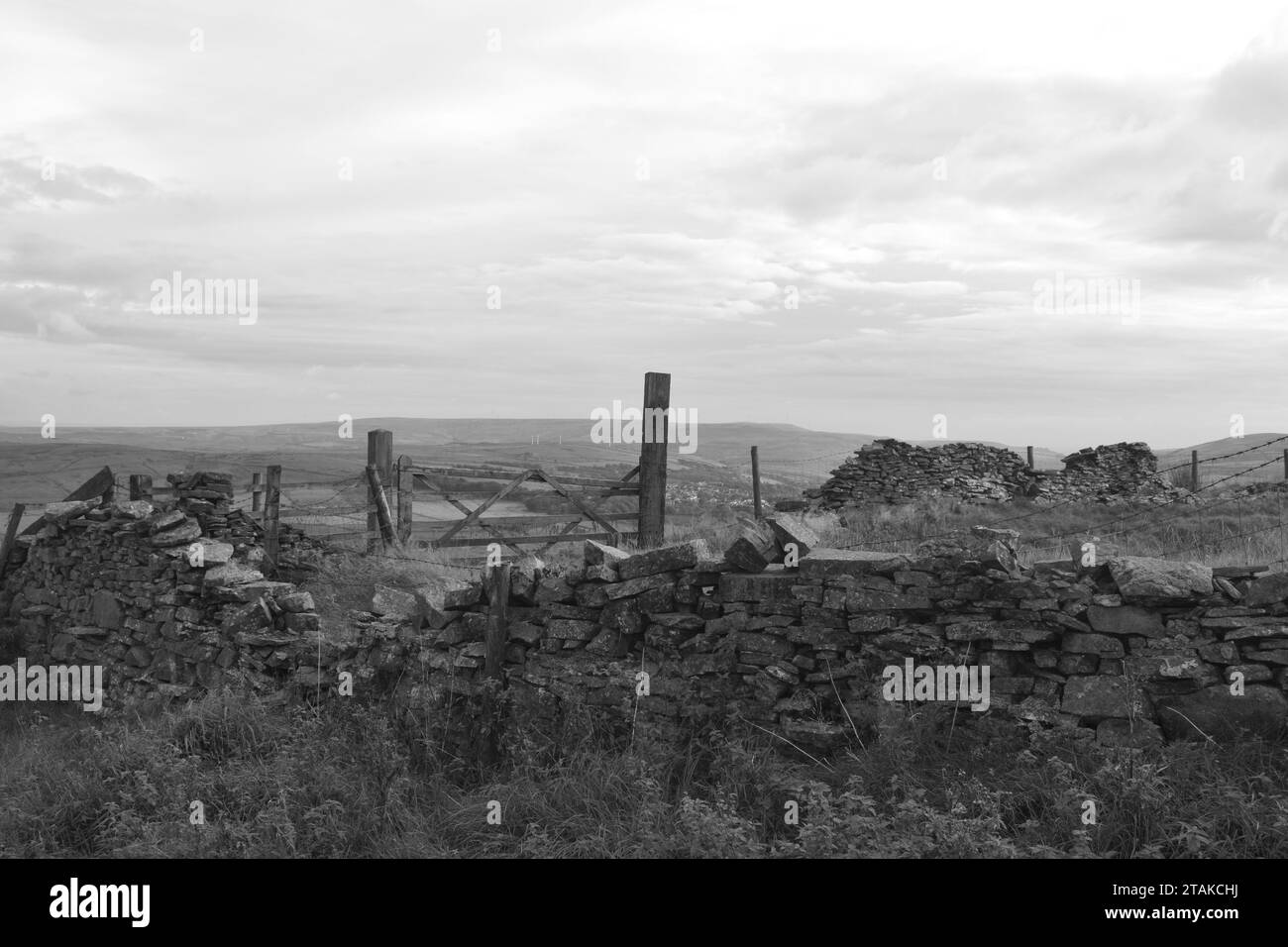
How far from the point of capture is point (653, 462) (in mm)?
14016

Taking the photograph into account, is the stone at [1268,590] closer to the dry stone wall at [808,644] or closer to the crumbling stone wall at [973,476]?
the dry stone wall at [808,644]

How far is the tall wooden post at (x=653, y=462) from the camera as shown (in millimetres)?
13844

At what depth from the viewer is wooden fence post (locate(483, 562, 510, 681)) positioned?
7.18 meters

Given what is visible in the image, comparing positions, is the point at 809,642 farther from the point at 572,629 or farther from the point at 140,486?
the point at 140,486

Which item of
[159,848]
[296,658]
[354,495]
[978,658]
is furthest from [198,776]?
[354,495]

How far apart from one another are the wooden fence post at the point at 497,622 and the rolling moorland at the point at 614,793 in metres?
0.74

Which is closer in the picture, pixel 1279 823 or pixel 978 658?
pixel 1279 823

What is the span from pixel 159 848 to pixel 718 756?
333cm

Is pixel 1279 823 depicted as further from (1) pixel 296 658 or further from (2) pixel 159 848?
(1) pixel 296 658

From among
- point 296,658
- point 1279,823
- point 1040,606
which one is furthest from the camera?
point 296,658

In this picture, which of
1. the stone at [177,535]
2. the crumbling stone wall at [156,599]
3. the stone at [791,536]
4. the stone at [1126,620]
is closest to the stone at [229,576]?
the crumbling stone wall at [156,599]

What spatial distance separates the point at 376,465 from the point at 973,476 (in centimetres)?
1699

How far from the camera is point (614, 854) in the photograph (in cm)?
498

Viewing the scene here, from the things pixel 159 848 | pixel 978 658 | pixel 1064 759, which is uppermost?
pixel 978 658
